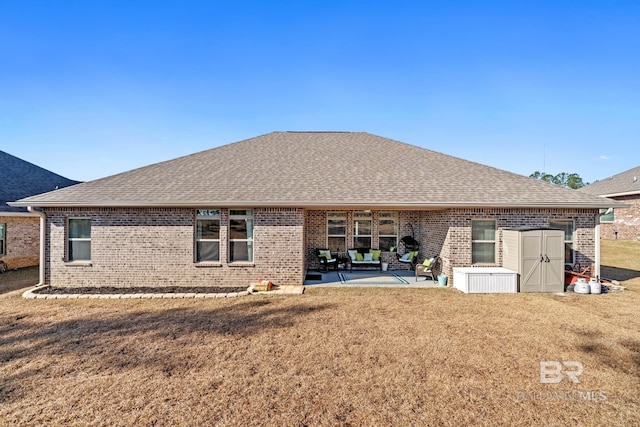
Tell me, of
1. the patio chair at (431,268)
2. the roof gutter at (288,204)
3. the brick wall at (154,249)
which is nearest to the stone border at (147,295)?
the brick wall at (154,249)

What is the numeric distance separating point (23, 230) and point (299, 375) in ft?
51.3

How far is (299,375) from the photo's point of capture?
165 inches

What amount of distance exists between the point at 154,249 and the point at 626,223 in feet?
97.9

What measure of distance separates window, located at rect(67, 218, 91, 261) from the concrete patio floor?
714 cm

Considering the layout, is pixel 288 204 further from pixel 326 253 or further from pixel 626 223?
pixel 626 223

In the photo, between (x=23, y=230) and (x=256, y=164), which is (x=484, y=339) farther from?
(x=23, y=230)

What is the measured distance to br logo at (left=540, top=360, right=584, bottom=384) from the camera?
411 cm

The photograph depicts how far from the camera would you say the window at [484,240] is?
959 cm

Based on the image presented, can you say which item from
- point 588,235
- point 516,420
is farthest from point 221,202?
point 588,235

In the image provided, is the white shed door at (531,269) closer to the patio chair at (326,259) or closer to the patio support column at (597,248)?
the patio support column at (597,248)

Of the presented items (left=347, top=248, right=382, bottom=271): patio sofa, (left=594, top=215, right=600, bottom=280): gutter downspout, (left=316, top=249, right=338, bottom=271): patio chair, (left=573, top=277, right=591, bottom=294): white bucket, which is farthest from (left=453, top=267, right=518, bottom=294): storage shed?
(left=316, top=249, right=338, bottom=271): patio chair

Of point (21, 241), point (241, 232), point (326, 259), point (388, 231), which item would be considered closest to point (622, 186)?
point (388, 231)

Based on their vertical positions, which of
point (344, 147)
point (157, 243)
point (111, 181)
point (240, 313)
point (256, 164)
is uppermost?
point (344, 147)

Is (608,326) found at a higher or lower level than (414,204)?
lower
